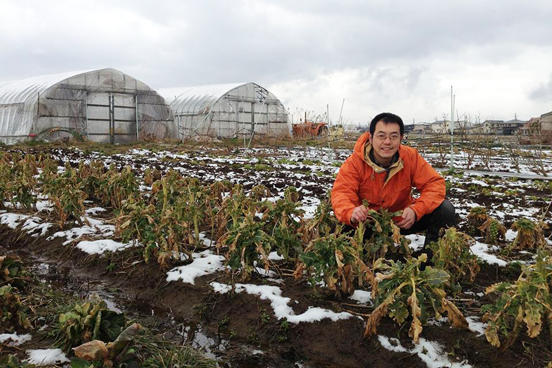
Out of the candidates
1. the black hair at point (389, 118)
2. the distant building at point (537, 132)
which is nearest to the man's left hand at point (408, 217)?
the black hair at point (389, 118)

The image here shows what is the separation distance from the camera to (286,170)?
10500 millimetres

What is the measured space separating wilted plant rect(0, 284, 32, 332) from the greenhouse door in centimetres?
1756

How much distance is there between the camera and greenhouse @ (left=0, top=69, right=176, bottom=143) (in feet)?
58.6

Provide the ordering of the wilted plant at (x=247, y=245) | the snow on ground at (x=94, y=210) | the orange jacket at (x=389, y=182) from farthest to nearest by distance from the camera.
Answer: the snow on ground at (x=94, y=210) < the orange jacket at (x=389, y=182) < the wilted plant at (x=247, y=245)

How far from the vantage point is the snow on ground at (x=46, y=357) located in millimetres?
2455

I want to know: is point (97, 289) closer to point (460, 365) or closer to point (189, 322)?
point (189, 322)

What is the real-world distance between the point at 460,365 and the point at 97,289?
9.18 feet

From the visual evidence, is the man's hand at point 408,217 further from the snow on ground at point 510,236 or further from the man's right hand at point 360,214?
the snow on ground at point 510,236

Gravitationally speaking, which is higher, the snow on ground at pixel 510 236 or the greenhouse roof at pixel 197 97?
the greenhouse roof at pixel 197 97

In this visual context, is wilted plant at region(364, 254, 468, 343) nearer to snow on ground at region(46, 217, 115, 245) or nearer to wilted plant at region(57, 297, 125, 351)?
wilted plant at region(57, 297, 125, 351)

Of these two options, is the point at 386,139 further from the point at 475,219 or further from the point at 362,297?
the point at 475,219

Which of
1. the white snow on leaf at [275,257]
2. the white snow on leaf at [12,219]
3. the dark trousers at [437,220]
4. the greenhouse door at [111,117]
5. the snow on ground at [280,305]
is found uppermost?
the greenhouse door at [111,117]

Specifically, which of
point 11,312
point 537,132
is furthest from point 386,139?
point 537,132

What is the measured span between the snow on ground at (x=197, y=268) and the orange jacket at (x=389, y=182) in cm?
115
